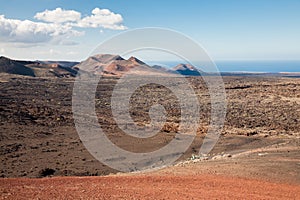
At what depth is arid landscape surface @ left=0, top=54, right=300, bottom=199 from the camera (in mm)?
9106

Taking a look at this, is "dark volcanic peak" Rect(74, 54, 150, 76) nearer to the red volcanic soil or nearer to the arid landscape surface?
the arid landscape surface

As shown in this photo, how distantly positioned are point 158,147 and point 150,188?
1329cm

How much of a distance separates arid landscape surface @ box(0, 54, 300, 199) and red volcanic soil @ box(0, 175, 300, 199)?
2 centimetres

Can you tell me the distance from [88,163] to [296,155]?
9.61 m

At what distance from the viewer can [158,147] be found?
74.0 feet

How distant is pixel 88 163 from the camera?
59.4 ft

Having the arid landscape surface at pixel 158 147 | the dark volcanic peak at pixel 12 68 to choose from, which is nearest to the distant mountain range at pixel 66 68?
the dark volcanic peak at pixel 12 68

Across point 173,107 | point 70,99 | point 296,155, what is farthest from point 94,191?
point 70,99

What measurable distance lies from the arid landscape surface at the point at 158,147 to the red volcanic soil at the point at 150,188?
0.02m

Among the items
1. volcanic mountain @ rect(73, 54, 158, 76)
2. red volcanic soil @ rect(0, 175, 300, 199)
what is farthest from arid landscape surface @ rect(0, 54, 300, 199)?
volcanic mountain @ rect(73, 54, 158, 76)

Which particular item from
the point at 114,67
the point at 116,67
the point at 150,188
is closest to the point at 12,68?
the point at 114,67

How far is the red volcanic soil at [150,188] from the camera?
8.41 m

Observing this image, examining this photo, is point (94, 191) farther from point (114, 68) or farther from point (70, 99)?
point (114, 68)

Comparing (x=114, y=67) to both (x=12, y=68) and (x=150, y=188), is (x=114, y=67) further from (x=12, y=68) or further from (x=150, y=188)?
(x=150, y=188)
